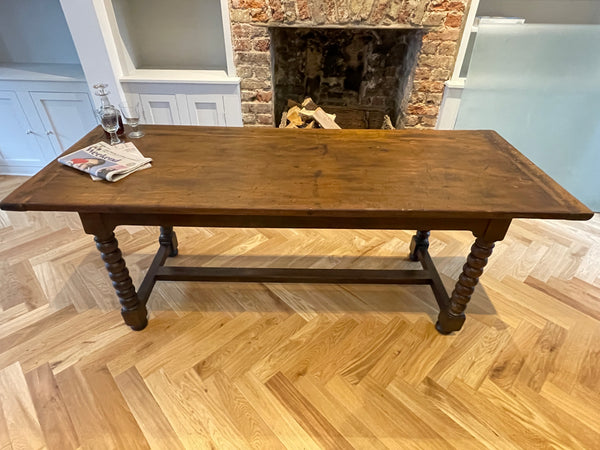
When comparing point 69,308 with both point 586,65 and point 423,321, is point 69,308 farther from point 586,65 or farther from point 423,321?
point 586,65

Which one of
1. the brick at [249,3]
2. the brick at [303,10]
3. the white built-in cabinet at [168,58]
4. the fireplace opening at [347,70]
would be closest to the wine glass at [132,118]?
the white built-in cabinet at [168,58]

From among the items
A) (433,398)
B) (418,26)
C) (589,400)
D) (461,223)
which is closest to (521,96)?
(418,26)

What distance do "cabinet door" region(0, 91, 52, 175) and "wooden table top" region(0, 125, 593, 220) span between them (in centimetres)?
153

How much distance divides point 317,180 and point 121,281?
85cm

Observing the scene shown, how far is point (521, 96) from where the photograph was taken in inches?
88.0

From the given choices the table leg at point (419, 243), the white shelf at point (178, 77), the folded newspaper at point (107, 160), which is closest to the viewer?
the folded newspaper at point (107, 160)

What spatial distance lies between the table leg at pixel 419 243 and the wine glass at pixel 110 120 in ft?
4.84

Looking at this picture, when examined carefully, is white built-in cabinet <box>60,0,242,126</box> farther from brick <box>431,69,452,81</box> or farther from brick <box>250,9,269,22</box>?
brick <box>431,69,452,81</box>

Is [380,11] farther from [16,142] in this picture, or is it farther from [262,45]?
[16,142]

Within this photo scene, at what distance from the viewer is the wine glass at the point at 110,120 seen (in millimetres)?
1383

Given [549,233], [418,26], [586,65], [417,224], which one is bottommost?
[549,233]

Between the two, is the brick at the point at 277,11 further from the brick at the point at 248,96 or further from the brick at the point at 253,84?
the brick at the point at 248,96

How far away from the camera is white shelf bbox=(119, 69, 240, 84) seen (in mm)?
2328

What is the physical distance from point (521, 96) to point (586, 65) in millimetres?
340
